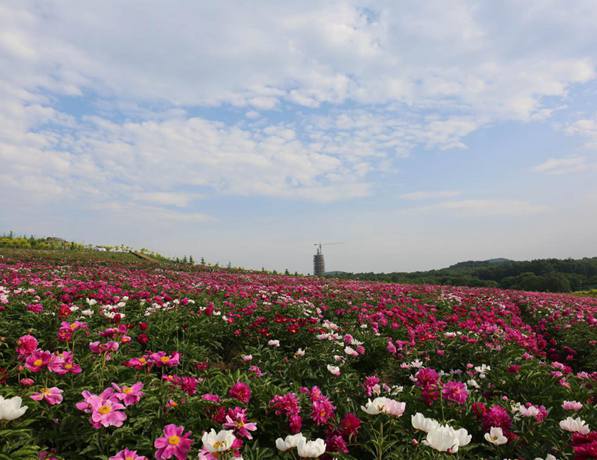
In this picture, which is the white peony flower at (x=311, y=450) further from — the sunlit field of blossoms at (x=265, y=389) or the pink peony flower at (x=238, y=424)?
the pink peony flower at (x=238, y=424)

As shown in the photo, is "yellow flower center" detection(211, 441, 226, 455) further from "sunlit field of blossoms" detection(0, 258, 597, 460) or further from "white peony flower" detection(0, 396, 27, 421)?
"white peony flower" detection(0, 396, 27, 421)

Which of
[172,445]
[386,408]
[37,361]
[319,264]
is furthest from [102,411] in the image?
[319,264]

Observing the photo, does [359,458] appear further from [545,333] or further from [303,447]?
[545,333]

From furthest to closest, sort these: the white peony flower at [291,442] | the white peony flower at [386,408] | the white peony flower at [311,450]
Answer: the white peony flower at [386,408] → the white peony flower at [291,442] → the white peony flower at [311,450]

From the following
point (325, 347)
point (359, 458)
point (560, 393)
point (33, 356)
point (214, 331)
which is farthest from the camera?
point (214, 331)

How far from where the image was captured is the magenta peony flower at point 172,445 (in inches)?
71.1

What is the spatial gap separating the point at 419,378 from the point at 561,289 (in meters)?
42.6

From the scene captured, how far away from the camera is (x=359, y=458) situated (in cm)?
250

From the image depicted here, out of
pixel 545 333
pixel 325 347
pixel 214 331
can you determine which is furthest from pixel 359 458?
pixel 545 333

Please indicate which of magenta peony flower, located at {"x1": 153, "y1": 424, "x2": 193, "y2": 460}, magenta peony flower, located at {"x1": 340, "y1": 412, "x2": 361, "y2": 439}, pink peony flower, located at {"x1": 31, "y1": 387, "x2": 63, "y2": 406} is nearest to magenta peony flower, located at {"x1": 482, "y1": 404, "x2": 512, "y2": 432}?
magenta peony flower, located at {"x1": 340, "y1": 412, "x2": 361, "y2": 439}

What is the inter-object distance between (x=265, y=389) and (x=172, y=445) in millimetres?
1134

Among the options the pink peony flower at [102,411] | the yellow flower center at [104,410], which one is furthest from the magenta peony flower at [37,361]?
the yellow flower center at [104,410]

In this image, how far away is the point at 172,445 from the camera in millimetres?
1829

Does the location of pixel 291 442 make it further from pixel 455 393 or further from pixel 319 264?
pixel 319 264
